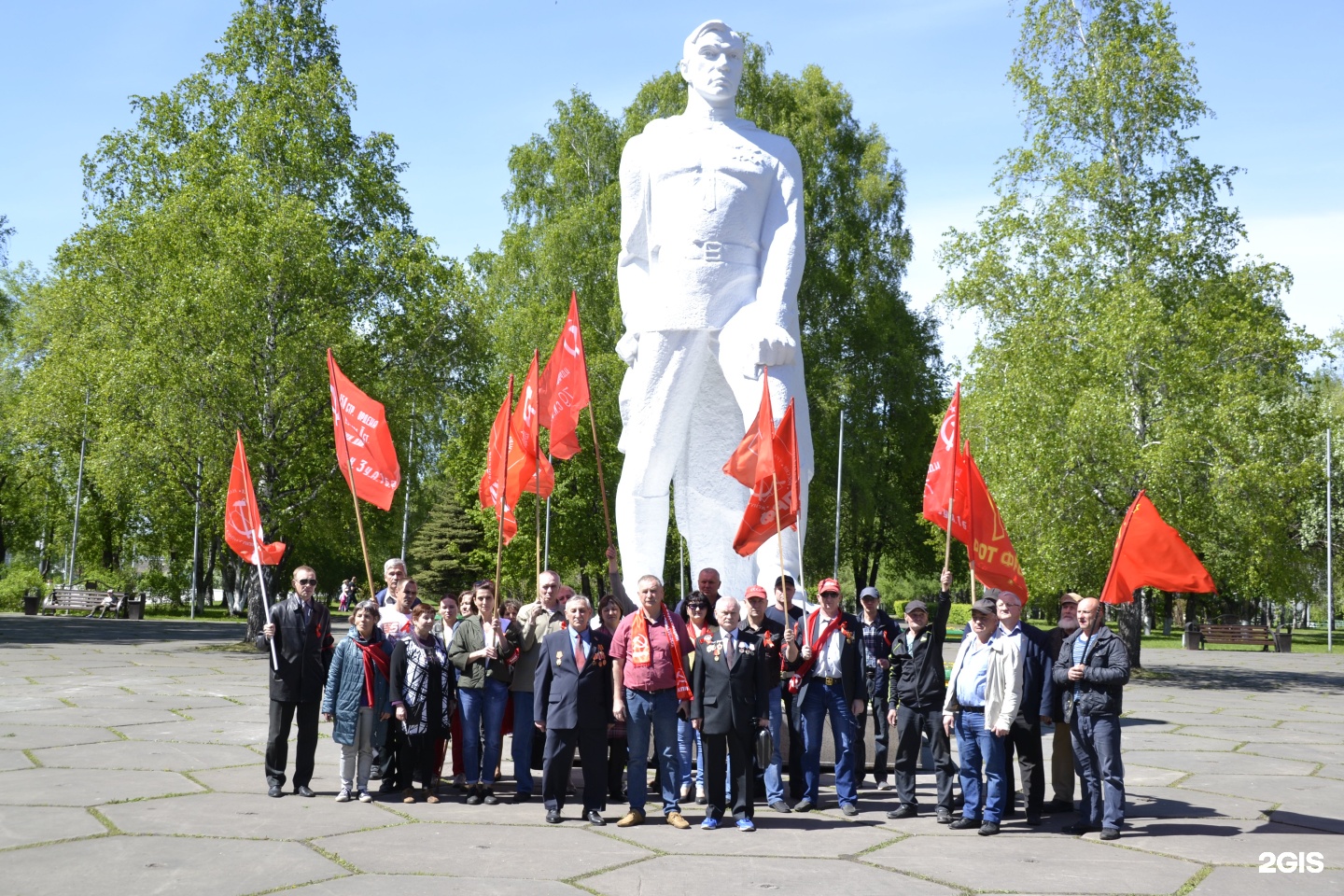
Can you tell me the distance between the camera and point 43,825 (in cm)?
771

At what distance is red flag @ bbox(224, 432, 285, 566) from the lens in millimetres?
10312

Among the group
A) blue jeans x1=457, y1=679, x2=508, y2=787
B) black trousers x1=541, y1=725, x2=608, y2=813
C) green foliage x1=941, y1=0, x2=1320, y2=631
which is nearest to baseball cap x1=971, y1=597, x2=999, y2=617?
black trousers x1=541, y1=725, x2=608, y2=813

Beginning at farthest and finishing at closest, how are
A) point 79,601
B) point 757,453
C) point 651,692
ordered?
point 79,601 < point 757,453 < point 651,692

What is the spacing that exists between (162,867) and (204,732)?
5831mm

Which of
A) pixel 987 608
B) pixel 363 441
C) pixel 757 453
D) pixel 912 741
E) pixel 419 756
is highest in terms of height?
pixel 363 441

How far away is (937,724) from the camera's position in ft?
28.8

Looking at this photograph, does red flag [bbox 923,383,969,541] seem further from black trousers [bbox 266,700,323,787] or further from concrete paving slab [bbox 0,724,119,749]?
concrete paving slab [bbox 0,724,119,749]

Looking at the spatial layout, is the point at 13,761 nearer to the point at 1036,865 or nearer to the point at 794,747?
the point at 794,747

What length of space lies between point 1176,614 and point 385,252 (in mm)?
41230

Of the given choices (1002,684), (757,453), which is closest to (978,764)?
(1002,684)

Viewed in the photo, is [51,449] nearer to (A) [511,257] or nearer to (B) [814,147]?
(A) [511,257]

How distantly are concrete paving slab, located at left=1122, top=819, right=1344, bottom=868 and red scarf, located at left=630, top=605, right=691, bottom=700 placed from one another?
9.61 ft

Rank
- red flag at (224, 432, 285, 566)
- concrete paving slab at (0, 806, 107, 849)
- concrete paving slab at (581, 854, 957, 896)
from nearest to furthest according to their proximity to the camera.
Answer: concrete paving slab at (581, 854, 957, 896), concrete paving slab at (0, 806, 107, 849), red flag at (224, 432, 285, 566)

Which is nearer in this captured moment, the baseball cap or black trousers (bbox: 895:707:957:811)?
the baseball cap
